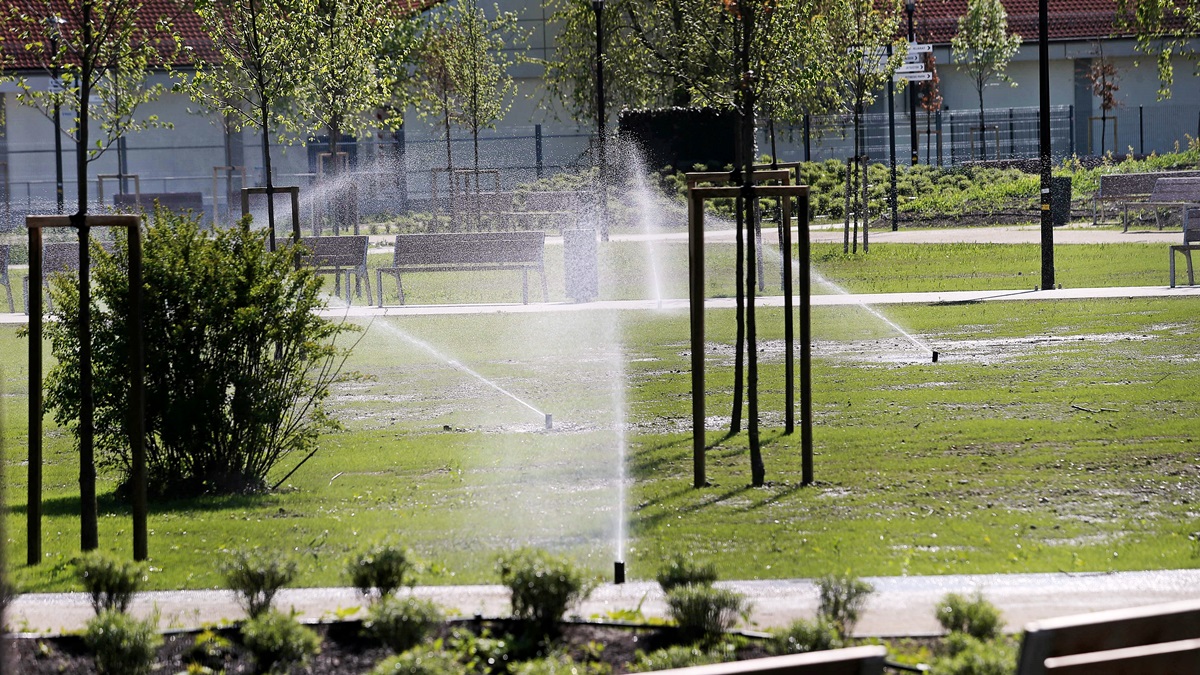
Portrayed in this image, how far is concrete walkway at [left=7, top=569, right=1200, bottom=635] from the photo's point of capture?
4812 mm

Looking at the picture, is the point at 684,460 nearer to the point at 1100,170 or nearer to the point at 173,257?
the point at 173,257

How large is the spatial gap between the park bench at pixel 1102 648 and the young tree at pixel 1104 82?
4193 centimetres

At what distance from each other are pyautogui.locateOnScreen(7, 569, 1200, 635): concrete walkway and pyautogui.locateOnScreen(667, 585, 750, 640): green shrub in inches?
7.1

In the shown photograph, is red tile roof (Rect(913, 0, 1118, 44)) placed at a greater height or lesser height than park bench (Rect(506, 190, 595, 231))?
greater

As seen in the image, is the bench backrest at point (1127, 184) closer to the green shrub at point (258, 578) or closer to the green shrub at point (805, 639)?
the green shrub at point (805, 639)

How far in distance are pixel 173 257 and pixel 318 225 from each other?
76.7 feet

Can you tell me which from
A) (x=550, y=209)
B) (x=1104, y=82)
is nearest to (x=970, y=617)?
(x=550, y=209)

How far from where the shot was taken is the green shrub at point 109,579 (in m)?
4.76

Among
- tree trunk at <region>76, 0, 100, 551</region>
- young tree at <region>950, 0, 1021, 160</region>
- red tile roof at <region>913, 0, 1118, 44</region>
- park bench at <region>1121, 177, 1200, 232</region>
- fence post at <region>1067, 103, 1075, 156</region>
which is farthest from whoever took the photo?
red tile roof at <region>913, 0, 1118, 44</region>

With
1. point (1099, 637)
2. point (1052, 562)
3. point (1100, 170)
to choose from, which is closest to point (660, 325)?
point (1052, 562)

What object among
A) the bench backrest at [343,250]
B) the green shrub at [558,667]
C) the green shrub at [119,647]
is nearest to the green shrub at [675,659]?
the green shrub at [558,667]

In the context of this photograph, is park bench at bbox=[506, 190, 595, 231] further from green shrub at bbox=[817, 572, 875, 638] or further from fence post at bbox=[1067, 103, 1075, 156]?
green shrub at bbox=[817, 572, 875, 638]

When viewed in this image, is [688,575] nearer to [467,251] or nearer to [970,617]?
[970,617]

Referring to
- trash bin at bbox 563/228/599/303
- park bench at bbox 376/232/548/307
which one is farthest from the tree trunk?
park bench at bbox 376/232/548/307
